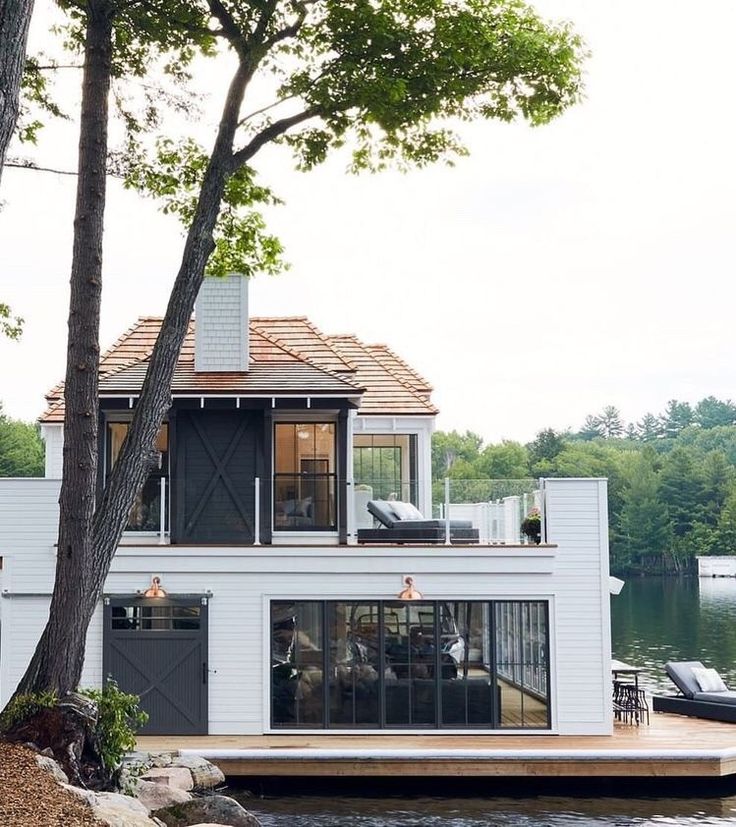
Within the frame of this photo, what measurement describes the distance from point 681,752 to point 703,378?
367 ft

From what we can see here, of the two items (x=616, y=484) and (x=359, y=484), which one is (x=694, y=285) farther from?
(x=359, y=484)

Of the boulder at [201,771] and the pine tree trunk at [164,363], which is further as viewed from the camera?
the boulder at [201,771]

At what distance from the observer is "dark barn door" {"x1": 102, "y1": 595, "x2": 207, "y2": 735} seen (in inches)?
655

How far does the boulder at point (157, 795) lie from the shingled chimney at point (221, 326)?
26.0 feet

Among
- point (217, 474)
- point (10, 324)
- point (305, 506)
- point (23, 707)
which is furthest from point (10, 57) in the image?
point (305, 506)

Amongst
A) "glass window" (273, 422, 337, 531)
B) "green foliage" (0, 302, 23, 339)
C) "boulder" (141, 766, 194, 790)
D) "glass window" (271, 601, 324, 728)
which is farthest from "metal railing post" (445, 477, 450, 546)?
"green foliage" (0, 302, 23, 339)

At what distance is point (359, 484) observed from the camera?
59.4 feet

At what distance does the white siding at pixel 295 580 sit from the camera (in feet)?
54.6

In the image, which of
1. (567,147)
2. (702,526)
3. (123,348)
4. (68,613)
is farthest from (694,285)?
(68,613)

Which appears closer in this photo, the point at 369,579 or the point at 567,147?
the point at 369,579

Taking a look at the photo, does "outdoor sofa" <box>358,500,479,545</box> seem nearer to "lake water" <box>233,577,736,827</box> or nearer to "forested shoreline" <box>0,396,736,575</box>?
"lake water" <box>233,577,736,827</box>

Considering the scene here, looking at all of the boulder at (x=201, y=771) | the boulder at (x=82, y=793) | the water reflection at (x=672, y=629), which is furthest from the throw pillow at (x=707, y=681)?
the boulder at (x=82, y=793)

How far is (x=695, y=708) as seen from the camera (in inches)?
693

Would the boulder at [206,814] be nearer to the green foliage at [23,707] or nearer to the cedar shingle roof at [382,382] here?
the green foliage at [23,707]
